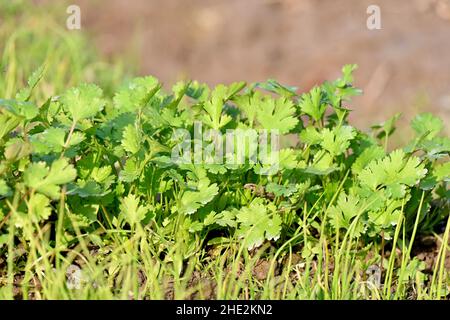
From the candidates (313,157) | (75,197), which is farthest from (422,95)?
(75,197)

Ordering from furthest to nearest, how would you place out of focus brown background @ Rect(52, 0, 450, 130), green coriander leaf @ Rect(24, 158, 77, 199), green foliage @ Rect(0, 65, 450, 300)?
out of focus brown background @ Rect(52, 0, 450, 130) → green foliage @ Rect(0, 65, 450, 300) → green coriander leaf @ Rect(24, 158, 77, 199)

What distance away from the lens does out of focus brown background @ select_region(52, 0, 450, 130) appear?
14.9 feet

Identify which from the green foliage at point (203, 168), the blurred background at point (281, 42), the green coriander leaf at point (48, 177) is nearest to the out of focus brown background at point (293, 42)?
the blurred background at point (281, 42)

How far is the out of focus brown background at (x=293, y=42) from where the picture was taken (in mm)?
4555

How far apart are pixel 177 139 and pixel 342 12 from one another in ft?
9.40

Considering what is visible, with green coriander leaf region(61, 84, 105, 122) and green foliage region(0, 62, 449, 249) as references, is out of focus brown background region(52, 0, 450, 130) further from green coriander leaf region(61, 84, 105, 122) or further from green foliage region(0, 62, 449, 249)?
green coriander leaf region(61, 84, 105, 122)

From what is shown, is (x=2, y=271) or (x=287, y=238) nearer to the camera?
(x=2, y=271)

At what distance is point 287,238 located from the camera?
100 inches

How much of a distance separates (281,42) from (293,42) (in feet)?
0.24

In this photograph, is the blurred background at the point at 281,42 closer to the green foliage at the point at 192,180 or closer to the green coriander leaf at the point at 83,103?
the green foliage at the point at 192,180

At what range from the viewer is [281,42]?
498 cm

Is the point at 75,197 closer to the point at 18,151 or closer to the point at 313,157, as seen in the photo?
the point at 18,151

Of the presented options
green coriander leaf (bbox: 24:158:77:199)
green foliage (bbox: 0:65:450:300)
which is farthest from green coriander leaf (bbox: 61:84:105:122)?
green coriander leaf (bbox: 24:158:77:199)
